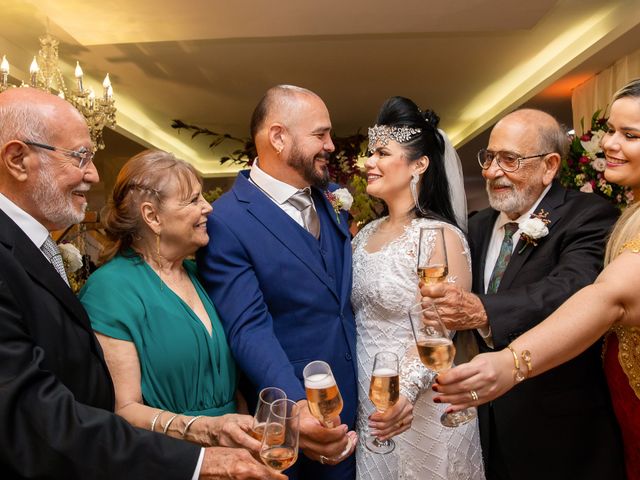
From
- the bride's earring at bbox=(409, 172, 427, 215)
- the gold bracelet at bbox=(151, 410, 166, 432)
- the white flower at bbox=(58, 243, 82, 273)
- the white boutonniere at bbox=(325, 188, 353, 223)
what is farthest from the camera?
the white boutonniere at bbox=(325, 188, 353, 223)

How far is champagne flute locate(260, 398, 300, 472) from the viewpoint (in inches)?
58.0

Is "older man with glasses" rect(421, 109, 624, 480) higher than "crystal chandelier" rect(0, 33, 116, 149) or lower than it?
lower

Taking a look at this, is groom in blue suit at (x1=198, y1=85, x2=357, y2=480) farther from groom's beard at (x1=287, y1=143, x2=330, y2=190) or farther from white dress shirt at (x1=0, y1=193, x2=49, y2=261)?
white dress shirt at (x1=0, y1=193, x2=49, y2=261)

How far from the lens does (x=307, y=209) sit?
257 centimetres

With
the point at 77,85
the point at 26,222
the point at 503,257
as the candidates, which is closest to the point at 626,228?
the point at 503,257

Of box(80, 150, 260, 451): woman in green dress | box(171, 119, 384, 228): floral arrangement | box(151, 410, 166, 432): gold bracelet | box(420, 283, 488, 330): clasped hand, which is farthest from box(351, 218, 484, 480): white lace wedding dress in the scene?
box(151, 410, 166, 432): gold bracelet

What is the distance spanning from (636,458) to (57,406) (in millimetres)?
2122

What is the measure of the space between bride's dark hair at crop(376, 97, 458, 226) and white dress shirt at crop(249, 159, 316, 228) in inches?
24.6

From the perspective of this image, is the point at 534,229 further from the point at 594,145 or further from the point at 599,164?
the point at 594,145

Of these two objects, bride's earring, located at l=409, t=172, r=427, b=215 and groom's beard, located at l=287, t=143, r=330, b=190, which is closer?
groom's beard, located at l=287, t=143, r=330, b=190

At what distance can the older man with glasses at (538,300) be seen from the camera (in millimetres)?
2148

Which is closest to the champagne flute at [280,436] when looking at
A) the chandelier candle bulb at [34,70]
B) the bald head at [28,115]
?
the bald head at [28,115]

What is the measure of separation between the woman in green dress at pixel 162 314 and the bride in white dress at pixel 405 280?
62 centimetres

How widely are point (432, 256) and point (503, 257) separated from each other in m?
0.80
